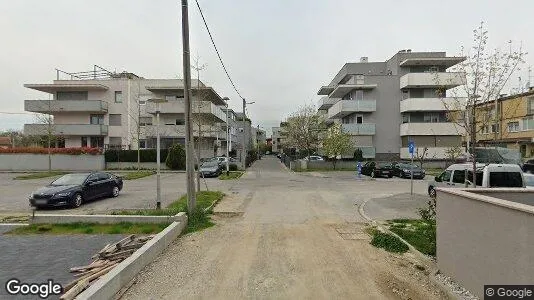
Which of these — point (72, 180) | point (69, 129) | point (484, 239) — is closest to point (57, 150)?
point (69, 129)

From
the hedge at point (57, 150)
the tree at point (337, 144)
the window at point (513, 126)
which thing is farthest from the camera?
the window at point (513, 126)

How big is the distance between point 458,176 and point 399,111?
105 feet

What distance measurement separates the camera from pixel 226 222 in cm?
1098

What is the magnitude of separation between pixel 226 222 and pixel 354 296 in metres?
6.20

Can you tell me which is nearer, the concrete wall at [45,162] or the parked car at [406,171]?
the parked car at [406,171]

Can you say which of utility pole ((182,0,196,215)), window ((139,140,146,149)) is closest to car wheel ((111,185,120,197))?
utility pole ((182,0,196,215))

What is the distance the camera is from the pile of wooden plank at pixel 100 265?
5248 millimetres

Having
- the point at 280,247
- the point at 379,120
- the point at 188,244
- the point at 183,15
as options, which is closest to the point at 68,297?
the point at 188,244

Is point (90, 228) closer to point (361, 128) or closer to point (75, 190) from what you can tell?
point (75, 190)

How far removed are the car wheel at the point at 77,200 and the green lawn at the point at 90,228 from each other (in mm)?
3776

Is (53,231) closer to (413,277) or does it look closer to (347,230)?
(347,230)

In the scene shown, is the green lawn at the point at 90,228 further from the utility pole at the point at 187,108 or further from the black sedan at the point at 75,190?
the black sedan at the point at 75,190

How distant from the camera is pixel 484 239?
465 cm

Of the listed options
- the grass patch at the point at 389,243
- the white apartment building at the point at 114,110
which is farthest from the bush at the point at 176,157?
the grass patch at the point at 389,243
